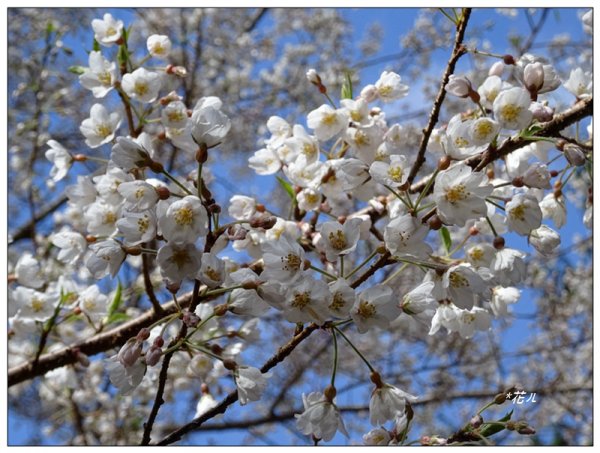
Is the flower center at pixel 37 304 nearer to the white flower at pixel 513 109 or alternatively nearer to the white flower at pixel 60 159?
the white flower at pixel 60 159

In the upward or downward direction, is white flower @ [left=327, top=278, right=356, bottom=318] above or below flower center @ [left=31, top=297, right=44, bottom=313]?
above

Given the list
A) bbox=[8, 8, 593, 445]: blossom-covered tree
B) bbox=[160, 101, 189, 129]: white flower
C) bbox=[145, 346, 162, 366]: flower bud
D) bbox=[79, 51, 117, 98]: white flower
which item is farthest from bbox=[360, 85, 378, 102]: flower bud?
bbox=[145, 346, 162, 366]: flower bud

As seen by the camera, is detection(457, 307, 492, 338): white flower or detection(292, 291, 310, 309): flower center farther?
detection(457, 307, 492, 338): white flower

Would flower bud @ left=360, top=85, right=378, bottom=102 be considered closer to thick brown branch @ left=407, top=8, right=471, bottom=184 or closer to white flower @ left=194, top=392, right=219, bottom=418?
thick brown branch @ left=407, top=8, right=471, bottom=184

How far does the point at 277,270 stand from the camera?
108 cm

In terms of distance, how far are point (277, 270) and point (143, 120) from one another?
71 cm

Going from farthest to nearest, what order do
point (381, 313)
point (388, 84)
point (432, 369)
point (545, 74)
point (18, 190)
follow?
point (18, 190), point (432, 369), point (388, 84), point (545, 74), point (381, 313)

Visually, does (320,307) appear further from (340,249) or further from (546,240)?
(546,240)

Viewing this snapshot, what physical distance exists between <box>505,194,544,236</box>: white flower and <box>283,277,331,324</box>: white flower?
44 cm

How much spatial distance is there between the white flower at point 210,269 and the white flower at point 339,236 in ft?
0.77

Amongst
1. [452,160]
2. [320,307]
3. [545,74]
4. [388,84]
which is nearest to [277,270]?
[320,307]

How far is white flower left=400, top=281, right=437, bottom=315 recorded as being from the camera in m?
1.20

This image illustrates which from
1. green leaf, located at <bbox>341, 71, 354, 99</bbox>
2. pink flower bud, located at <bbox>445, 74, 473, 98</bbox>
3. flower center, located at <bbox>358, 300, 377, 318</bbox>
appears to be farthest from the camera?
green leaf, located at <bbox>341, 71, 354, 99</bbox>

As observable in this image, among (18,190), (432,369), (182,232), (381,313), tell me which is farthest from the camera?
(18,190)
